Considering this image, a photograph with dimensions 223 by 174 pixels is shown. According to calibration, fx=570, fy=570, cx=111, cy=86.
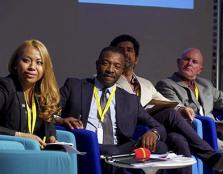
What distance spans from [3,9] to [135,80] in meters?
1.61

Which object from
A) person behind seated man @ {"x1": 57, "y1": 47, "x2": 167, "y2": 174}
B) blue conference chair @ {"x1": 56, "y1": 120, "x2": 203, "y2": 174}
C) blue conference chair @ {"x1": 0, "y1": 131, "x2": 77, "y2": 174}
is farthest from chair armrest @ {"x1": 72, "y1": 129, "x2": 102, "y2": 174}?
blue conference chair @ {"x1": 0, "y1": 131, "x2": 77, "y2": 174}

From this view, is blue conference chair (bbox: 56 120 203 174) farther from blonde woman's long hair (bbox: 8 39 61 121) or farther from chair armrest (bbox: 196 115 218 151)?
chair armrest (bbox: 196 115 218 151)

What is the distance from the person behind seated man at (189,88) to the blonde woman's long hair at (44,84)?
1.60 m

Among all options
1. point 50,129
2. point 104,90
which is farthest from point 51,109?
point 104,90

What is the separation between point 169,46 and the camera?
5984mm

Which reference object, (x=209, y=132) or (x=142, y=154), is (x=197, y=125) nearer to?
(x=209, y=132)

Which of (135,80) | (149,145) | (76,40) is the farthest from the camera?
(76,40)

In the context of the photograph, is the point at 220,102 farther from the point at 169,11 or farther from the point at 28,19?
the point at 28,19

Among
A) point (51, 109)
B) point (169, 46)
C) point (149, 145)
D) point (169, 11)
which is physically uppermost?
point (169, 11)

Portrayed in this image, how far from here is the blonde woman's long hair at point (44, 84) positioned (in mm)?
3438

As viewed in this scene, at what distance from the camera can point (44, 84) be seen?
3.49m

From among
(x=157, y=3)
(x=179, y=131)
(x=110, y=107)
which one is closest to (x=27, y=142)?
(x=110, y=107)

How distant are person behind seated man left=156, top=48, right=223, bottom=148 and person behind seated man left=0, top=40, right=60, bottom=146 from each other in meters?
1.60

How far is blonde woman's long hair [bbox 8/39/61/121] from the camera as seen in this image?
135 inches
